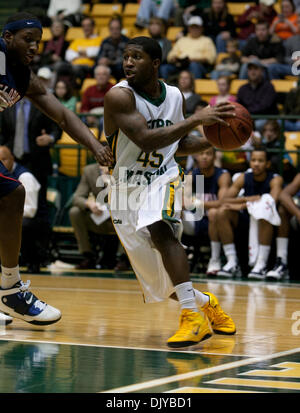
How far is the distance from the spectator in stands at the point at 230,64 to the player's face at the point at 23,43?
821 cm

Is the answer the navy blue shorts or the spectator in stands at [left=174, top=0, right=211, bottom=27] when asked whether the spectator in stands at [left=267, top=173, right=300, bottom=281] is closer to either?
the navy blue shorts

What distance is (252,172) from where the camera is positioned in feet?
32.3

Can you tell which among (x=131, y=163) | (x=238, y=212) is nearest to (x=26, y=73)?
(x=131, y=163)

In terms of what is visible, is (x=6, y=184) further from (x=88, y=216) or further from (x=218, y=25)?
(x=218, y=25)

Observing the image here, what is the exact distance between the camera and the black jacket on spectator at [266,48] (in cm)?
1263

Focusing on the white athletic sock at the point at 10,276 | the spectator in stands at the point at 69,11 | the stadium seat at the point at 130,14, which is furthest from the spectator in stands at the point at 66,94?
the white athletic sock at the point at 10,276

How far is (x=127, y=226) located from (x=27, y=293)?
752 mm

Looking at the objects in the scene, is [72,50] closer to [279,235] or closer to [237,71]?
[237,71]

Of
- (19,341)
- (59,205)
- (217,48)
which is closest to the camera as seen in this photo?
(19,341)

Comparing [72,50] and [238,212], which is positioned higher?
[72,50]

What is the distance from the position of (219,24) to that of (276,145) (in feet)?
13.9

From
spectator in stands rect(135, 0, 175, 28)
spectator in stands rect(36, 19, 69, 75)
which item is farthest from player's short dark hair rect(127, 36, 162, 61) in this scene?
spectator in stands rect(135, 0, 175, 28)

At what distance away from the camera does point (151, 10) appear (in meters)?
14.7

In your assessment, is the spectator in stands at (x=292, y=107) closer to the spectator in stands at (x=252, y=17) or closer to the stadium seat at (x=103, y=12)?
the spectator in stands at (x=252, y=17)
